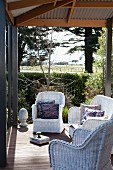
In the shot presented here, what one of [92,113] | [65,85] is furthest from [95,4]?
[65,85]

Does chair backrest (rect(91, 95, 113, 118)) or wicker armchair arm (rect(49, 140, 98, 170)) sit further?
chair backrest (rect(91, 95, 113, 118))

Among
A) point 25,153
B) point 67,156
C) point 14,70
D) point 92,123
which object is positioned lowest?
point 25,153

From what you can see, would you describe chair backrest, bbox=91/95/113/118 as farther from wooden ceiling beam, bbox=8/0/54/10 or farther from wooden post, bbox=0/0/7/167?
wooden ceiling beam, bbox=8/0/54/10

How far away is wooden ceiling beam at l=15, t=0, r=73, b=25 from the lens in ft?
19.6

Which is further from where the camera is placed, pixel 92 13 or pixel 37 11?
pixel 92 13

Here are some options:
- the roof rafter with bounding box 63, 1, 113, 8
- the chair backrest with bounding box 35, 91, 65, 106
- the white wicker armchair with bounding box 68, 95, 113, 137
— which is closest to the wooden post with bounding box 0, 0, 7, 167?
the white wicker armchair with bounding box 68, 95, 113, 137

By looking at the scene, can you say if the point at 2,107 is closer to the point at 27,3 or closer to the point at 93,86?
the point at 27,3

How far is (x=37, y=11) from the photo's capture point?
6387 mm

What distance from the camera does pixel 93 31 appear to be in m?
13.3

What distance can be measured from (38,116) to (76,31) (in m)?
7.31

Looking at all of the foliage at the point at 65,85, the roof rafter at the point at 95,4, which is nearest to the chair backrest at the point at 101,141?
the roof rafter at the point at 95,4

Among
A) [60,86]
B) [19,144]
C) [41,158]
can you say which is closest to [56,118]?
[19,144]

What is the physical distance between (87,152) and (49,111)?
3.44 meters

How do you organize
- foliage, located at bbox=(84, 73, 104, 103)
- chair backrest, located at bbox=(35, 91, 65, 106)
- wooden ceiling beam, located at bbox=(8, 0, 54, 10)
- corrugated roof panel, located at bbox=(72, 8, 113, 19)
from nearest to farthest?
wooden ceiling beam, located at bbox=(8, 0, 54, 10)
corrugated roof panel, located at bbox=(72, 8, 113, 19)
chair backrest, located at bbox=(35, 91, 65, 106)
foliage, located at bbox=(84, 73, 104, 103)
